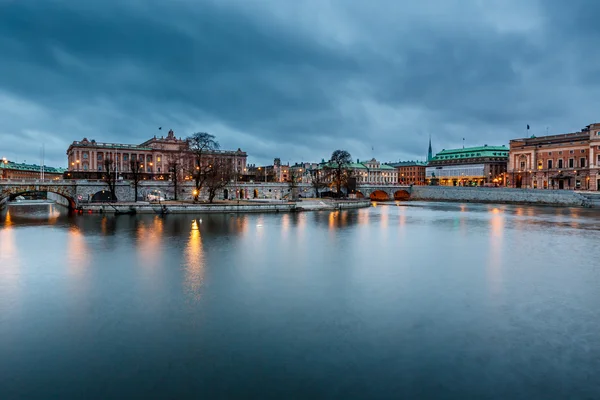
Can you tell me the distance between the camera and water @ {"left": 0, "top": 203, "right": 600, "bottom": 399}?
33.5 feet

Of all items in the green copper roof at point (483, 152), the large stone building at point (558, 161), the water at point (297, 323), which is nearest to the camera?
the water at point (297, 323)

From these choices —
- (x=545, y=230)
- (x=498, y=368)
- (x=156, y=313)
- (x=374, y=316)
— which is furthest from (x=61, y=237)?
(x=545, y=230)

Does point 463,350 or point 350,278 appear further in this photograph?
point 350,278

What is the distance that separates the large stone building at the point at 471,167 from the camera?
15038 cm

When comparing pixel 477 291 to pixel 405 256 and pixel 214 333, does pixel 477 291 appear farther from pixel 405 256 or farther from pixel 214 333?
pixel 214 333

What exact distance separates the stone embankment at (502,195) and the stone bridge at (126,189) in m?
40.8

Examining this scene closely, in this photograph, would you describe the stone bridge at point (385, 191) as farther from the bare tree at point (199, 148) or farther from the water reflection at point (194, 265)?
the water reflection at point (194, 265)

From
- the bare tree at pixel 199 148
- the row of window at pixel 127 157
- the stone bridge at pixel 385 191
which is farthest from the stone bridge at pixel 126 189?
the row of window at pixel 127 157

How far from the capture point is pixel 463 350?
12172 millimetres

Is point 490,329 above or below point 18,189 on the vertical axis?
below

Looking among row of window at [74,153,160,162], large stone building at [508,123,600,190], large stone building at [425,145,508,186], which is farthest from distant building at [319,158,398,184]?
row of window at [74,153,160,162]

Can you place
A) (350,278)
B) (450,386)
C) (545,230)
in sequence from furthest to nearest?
(545,230), (350,278), (450,386)

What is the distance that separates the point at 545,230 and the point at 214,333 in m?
41.4

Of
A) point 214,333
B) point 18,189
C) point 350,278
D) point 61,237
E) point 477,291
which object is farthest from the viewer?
point 18,189
